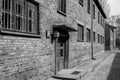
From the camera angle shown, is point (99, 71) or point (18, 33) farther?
point (99, 71)

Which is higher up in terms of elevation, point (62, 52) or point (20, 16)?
point (20, 16)

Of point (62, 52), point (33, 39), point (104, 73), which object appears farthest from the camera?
point (62, 52)

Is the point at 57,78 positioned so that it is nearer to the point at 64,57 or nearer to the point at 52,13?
the point at 64,57

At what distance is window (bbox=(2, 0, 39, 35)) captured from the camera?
4.80 metres

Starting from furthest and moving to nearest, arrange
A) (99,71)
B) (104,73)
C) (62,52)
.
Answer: (99,71) → (62,52) → (104,73)

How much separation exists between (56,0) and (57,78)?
12.5 feet

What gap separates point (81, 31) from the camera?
12.8 meters

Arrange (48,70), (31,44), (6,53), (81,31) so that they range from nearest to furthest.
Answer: (6,53) → (31,44) → (48,70) → (81,31)

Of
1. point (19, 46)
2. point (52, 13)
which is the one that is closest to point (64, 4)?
point (52, 13)

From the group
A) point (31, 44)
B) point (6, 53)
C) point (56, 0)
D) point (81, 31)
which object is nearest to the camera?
point (6, 53)

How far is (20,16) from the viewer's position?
5.43 m

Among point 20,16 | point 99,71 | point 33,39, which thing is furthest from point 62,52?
point 20,16

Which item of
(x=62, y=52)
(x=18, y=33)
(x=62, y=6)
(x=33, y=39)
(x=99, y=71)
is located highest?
(x=62, y=6)

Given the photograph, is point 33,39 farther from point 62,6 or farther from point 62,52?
point 62,6
